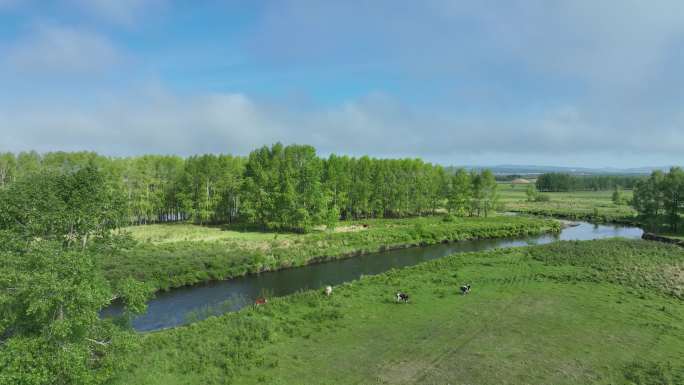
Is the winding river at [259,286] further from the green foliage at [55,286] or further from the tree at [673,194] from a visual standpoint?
the tree at [673,194]

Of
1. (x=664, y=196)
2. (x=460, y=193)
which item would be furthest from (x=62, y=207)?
(x=664, y=196)

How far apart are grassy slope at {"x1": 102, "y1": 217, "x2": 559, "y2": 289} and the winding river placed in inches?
52.8

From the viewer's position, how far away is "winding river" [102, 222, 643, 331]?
2605 cm

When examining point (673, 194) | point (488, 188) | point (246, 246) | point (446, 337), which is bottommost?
point (446, 337)

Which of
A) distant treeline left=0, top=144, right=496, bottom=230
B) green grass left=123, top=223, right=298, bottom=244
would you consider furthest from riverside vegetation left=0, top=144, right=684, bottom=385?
distant treeline left=0, top=144, right=496, bottom=230

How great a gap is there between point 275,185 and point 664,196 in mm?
65784

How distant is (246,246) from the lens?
4372cm

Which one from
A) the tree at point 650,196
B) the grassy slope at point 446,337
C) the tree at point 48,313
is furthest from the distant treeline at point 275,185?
the tree at point 48,313

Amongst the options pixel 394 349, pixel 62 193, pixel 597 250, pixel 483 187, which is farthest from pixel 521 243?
pixel 62 193

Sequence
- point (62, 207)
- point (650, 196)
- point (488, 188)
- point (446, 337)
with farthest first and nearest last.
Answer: point (488, 188), point (650, 196), point (446, 337), point (62, 207)

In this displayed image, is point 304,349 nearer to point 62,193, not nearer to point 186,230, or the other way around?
point 62,193

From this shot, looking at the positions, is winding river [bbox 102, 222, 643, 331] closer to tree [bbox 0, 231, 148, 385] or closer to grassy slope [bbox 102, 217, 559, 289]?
grassy slope [bbox 102, 217, 559, 289]

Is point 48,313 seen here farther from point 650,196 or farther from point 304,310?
point 650,196

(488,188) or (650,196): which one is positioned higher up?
(488,188)
